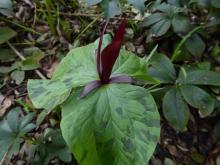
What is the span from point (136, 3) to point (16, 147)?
0.53m

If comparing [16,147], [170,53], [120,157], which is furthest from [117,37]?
[170,53]

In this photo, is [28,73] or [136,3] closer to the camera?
[136,3]

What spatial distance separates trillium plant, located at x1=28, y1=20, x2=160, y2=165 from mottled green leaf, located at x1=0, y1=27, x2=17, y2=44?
60 cm

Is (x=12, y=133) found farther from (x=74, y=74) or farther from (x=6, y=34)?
(x=6, y=34)

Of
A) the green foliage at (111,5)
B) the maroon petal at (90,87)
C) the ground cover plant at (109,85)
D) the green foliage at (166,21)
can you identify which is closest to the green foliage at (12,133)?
the ground cover plant at (109,85)

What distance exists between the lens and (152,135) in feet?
2.90

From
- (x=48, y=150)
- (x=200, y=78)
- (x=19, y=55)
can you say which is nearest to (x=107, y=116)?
(x=48, y=150)

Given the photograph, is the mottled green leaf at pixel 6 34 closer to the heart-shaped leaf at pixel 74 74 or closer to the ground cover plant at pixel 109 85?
the ground cover plant at pixel 109 85

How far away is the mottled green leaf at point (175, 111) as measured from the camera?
1126 millimetres

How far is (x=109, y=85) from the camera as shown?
0.92m

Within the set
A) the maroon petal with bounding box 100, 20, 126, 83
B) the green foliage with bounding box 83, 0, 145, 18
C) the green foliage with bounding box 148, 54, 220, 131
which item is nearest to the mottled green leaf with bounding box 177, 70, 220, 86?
the green foliage with bounding box 148, 54, 220, 131

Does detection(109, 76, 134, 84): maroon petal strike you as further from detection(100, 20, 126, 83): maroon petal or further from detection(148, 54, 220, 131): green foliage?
detection(148, 54, 220, 131): green foliage

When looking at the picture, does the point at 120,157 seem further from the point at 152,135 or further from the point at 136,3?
the point at 136,3

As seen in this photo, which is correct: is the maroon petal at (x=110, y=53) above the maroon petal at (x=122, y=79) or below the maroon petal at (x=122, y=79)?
above
